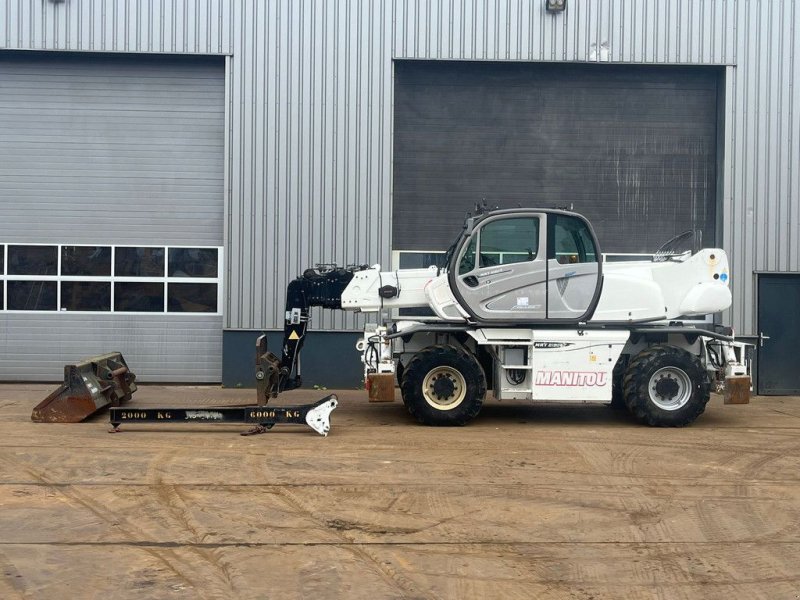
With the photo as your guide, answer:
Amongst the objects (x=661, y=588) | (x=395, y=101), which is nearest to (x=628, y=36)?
(x=395, y=101)

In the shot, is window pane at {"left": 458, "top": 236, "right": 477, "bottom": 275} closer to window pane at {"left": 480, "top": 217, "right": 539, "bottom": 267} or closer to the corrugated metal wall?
window pane at {"left": 480, "top": 217, "right": 539, "bottom": 267}

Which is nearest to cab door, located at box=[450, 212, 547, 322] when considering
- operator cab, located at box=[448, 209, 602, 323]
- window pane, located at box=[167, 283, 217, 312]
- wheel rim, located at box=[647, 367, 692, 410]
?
operator cab, located at box=[448, 209, 602, 323]

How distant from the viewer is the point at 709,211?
16.9 meters

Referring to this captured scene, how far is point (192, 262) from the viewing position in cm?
1681

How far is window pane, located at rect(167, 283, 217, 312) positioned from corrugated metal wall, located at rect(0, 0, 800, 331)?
61 centimetres

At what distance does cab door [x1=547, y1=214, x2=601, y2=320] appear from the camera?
11.6 m

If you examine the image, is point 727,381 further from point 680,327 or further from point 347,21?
point 347,21

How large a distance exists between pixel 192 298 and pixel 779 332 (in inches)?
449

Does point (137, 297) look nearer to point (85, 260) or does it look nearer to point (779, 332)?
point (85, 260)

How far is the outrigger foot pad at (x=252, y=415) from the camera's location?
10.8 meters

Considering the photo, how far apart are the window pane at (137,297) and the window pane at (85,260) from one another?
45 cm

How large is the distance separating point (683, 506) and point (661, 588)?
86.3 inches

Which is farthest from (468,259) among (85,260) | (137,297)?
(85,260)

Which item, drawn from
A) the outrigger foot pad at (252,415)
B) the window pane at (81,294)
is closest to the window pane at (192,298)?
the window pane at (81,294)
